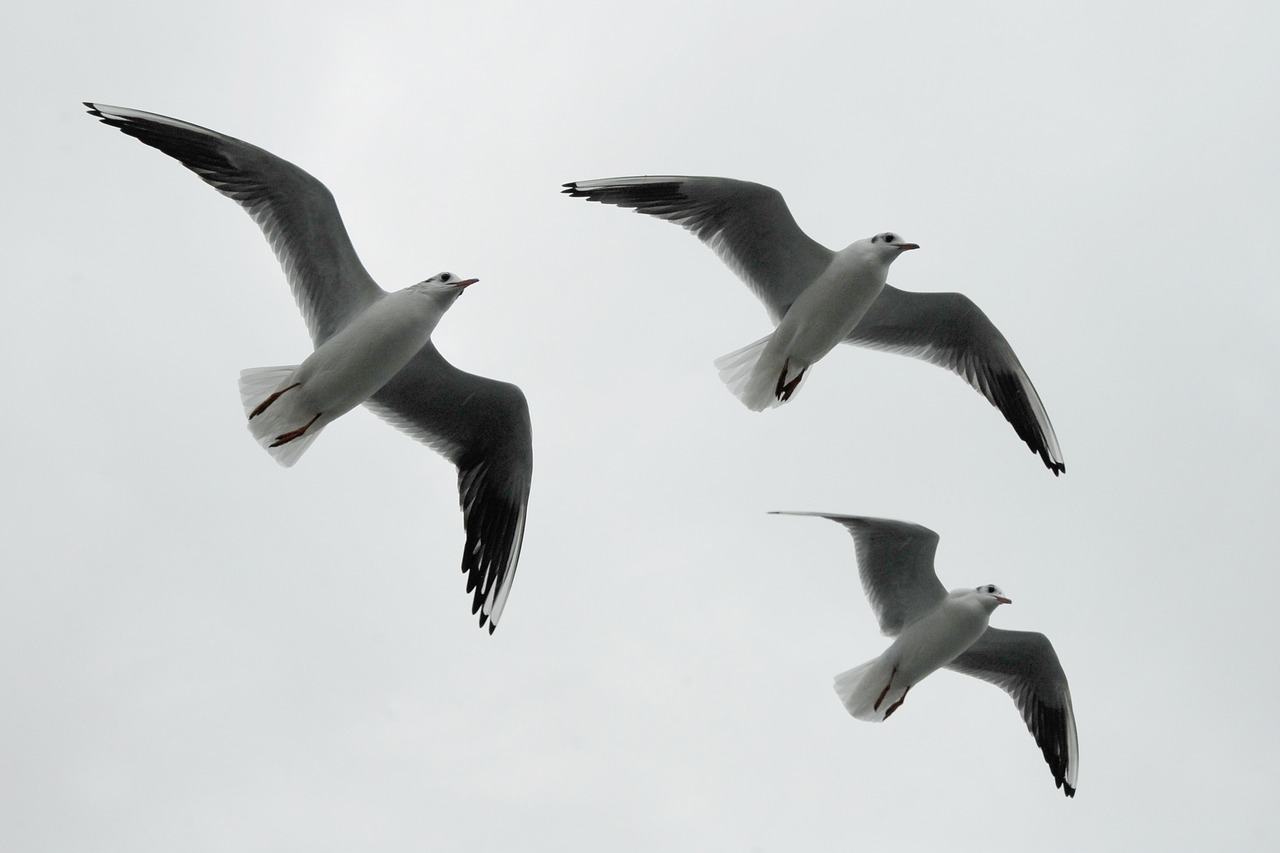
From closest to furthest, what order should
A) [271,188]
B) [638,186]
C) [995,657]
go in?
[271,188] → [638,186] → [995,657]

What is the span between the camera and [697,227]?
33.9ft

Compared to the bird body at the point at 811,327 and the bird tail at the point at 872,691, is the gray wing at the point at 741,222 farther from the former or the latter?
the bird tail at the point at 872,691

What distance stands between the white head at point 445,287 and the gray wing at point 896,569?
3.34m

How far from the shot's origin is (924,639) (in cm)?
1067

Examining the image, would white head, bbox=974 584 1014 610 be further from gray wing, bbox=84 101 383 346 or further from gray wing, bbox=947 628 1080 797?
gray wing, bbox=84 101 383 346

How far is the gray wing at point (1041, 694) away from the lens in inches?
457

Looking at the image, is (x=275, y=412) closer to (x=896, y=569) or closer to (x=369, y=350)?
(x=369, y=350)

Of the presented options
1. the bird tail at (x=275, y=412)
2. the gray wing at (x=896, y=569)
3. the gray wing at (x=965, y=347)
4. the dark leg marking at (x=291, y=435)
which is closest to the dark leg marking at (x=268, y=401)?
the bird tail at (x=275, y=412)

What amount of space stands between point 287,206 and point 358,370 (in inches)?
42.7

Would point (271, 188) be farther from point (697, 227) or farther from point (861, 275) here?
point (861, 275)

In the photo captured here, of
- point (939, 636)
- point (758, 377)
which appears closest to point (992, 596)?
point (939, 636)

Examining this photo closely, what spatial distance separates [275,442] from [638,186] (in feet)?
9.52

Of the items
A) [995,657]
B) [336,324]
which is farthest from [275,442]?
[995,657]

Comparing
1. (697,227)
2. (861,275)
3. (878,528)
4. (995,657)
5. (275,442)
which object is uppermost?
(697,227)
